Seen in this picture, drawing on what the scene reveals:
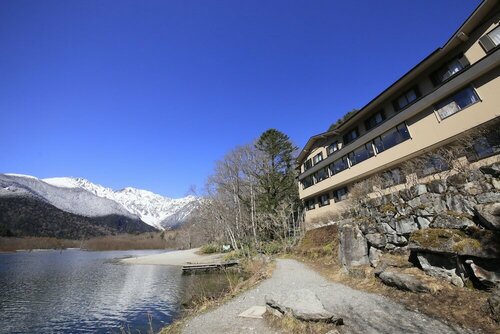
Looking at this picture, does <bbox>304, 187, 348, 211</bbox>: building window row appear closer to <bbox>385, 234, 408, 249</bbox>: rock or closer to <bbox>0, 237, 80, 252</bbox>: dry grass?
<bbox>385, 234, 408, 249</bbox>: rock

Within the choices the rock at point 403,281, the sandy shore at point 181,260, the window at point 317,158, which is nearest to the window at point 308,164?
the window at point 317,158

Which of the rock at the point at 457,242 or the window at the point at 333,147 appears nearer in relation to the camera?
the rock at the point at 457,242

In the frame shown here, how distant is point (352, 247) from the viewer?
13.8m

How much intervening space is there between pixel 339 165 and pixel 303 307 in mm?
24103

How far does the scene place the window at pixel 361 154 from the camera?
960 inches

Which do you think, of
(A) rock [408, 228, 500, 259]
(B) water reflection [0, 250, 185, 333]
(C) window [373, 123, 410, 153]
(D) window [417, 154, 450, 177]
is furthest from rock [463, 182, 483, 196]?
(B) water reflection [0, 250, 185, 333]

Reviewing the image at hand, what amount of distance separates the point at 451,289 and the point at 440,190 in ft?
13.6

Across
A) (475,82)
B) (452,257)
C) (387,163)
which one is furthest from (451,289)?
(387,163)

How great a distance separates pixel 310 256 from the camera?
21.8m

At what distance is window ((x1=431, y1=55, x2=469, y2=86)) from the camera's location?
16920 millimetres

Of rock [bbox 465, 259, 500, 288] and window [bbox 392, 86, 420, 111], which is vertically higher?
window [bbox 392, 86, 420, 111]

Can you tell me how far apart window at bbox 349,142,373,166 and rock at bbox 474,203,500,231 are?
638 inches

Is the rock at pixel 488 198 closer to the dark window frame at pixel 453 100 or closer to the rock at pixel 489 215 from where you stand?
the rock at pixel 489 215

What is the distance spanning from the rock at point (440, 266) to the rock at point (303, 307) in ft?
14.1
